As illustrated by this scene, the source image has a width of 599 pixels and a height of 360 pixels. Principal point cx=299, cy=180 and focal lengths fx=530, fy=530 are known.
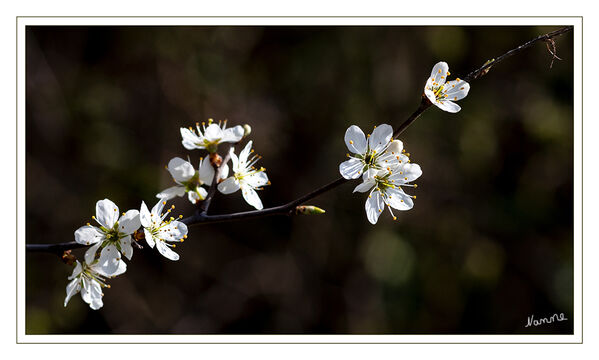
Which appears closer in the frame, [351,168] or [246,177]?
[351,168]

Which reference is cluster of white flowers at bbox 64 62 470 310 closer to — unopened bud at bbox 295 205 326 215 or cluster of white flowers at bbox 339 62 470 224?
cluster of white flowers at bbox 339 62 470 224

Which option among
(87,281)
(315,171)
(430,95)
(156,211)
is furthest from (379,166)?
(315,171)

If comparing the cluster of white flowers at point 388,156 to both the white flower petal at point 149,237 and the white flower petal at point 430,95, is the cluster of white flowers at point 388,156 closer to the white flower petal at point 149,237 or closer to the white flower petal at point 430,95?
the white flower petal at point 430,95

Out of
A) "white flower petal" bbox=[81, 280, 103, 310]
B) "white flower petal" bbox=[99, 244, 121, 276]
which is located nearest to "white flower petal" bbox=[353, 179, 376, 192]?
"white flower petal" bbox=[99, 244, 121, 276]

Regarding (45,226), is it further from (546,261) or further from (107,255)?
(546,261)

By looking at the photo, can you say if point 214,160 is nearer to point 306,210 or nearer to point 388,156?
point 306,210
